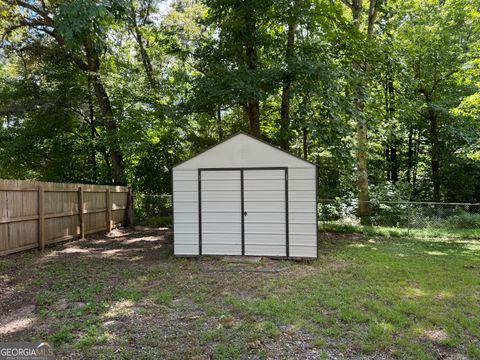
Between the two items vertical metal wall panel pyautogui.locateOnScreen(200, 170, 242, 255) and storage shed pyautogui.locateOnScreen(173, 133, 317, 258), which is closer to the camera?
storage shed pyautogui.locateOnScreen(173, 133, 317, 258)

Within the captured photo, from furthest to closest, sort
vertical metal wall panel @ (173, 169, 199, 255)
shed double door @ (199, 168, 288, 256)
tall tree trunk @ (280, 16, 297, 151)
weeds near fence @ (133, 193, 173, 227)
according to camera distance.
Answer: weeds near fence @ (133, 193, 173, 227) → tall tree trunk @ (280, 16, 297, 151) → vertical metal wall panel @ (173, 169, 199, 255) → shed double door @ (199, 168, 288, 256)

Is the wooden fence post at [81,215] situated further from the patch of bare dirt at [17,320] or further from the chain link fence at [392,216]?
the patch of bare dirt at [17,320]

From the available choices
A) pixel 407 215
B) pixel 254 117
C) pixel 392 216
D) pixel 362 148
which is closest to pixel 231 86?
pixel 254 117

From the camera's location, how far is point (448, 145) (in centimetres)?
1766

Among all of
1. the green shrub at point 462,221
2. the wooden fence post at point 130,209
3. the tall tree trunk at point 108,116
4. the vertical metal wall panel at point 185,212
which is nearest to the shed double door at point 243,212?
the vertical metal wall panel at point 185,212

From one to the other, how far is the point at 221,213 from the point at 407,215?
23.5ft

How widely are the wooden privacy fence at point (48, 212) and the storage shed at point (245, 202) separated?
10.1ft

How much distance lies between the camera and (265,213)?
7.30m

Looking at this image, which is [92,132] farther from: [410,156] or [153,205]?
[410,156]

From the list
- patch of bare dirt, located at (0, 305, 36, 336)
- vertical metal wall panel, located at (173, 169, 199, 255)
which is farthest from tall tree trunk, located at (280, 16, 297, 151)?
patch of bare dirt, located at (0, 305, 36, 336)

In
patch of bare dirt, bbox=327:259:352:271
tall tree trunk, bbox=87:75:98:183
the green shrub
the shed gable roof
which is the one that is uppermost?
tall tree trunk, bbox=87:75:98:183

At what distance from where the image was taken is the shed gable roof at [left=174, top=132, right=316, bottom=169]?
7.31m

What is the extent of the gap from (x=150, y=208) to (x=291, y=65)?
8.36 meters

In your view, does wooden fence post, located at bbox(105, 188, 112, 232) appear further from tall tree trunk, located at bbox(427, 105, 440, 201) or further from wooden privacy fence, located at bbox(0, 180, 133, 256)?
tall tree trunk, located at bbox(427, 105, 440, 201)
